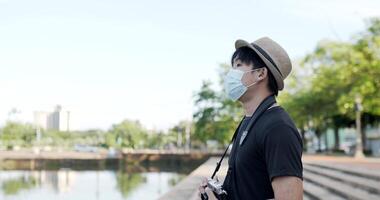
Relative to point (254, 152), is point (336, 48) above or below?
above

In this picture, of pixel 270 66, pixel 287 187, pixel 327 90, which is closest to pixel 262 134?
pixel 287 187

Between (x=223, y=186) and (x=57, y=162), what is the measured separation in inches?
1763

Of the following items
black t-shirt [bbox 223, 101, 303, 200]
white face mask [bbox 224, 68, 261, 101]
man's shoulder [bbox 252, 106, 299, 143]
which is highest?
white face mask [bbox 224, 68, 261, 101]

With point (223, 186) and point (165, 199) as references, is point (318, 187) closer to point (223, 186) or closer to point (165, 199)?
point (165, 199)

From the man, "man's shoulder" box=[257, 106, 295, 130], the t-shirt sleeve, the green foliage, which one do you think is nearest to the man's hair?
the man

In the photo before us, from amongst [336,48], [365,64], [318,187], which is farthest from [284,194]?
[336,48]

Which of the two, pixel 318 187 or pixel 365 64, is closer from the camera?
pixel 318 187

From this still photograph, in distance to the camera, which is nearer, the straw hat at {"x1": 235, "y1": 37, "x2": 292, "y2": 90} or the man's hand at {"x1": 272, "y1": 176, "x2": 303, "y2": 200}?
the man's hand at {"x1": 272, "y1": 176, "x2": 303, "y2": 200}

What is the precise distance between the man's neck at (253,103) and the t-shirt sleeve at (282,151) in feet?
0.90

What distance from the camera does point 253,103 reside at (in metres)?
2.10

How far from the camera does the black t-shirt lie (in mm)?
1763

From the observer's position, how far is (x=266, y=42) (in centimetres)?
205

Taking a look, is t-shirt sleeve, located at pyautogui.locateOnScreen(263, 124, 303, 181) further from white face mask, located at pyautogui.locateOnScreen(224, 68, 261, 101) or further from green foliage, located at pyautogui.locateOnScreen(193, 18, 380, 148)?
green foliage, located at pyautogui.locateOnScreen(193, 18, 380, 148)

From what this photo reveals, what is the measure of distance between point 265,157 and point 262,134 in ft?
0.26
